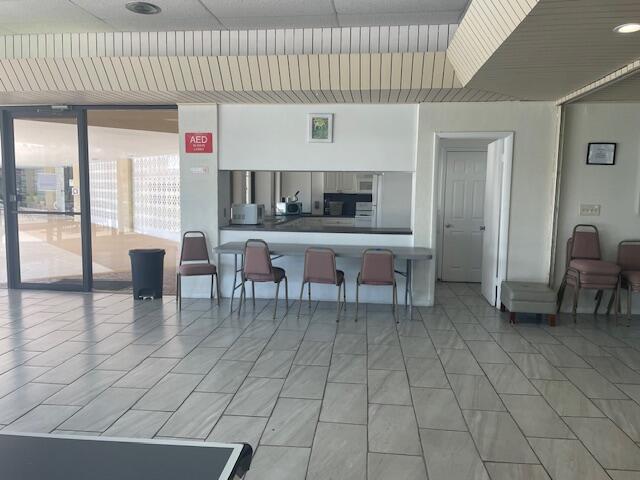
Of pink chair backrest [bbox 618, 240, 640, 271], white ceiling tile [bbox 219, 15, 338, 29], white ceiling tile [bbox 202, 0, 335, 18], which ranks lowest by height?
pink chair backrest [bbox 618, 240, 640, 271]

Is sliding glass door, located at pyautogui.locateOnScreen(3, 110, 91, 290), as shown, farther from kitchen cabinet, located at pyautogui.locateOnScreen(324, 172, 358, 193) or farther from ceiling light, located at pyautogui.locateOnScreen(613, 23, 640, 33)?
ceiling light, located at pyautogui.locateOnScreen(613, 23, 640, 33)

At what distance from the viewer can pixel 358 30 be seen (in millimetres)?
4754

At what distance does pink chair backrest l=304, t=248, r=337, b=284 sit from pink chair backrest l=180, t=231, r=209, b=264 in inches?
58.3

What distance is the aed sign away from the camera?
565 centimetres

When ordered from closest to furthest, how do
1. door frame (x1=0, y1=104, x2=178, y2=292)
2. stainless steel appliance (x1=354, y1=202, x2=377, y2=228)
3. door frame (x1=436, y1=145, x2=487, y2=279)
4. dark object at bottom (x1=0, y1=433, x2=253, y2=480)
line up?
1. dark object at bottom (x1=0, y1=433, x2=253, y2=480)
2. door frame (x1=0, y1=104, x2=178, y2=292)
3. door frame (x1=436, y1=145, x2=487, y2=279)
4. stainless steel appliance (x1=354, y1=202, x2=377, y2=228)

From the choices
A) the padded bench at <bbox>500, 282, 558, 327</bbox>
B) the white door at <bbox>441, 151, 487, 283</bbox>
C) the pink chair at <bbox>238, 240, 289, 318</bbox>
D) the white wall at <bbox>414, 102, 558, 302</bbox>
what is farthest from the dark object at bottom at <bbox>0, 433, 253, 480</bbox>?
the white door at <bbox>441, 151, 487, 283</bbox>

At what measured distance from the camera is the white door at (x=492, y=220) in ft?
17.9

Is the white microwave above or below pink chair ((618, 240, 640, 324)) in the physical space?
above

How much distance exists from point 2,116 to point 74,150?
107 cm

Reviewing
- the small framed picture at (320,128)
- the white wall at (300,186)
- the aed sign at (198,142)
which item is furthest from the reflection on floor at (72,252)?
the white wall at (300,186)

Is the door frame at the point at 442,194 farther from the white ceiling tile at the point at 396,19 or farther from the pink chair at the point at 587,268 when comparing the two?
the white ceiling tile at the point at 396,19

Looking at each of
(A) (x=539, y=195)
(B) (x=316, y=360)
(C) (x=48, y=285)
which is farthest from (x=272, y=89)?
(C) (x=48, y=285)

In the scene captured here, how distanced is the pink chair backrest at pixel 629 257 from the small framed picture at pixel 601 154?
96cm

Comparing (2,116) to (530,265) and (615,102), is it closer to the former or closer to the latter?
(530,265)
